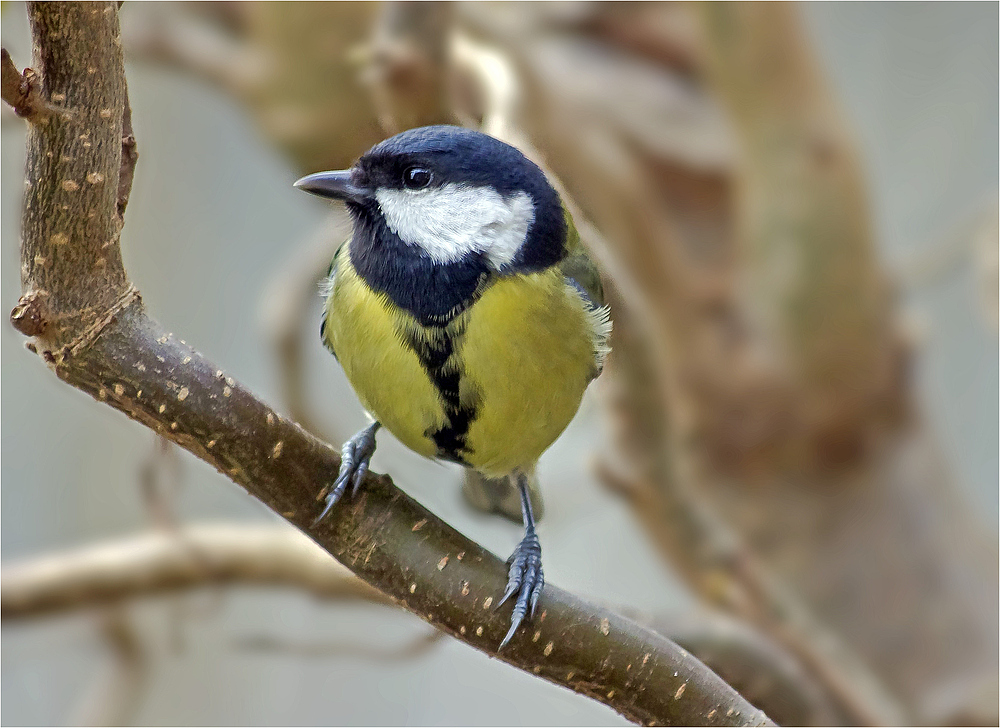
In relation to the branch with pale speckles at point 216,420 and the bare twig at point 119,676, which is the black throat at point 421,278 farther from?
the bare twig at point 119,676

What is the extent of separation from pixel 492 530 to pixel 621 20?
868mm

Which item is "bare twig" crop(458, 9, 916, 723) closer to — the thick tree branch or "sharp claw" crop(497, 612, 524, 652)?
the thick tree branch

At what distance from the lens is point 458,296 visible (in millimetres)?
691

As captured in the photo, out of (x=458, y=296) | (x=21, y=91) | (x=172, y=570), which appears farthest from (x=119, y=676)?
(x=21, y=91)

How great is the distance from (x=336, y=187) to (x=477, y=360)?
0.56 ft

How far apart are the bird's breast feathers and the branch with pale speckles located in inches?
3.3

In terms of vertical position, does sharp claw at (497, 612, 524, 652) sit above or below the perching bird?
below

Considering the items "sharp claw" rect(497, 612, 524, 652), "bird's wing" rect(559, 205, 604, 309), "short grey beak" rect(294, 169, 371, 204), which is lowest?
"sharp claw" rect(497, 612, 524, 652)

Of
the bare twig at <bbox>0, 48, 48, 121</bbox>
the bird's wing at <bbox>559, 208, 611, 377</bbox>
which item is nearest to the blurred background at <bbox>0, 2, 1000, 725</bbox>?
the bird's wing at <bbox>559, 208, 611, 377</bbox>

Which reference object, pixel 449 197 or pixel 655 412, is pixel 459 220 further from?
pixel 655 412

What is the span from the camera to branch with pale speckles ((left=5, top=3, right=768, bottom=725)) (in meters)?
0.48

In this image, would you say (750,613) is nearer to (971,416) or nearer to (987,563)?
(987,563)

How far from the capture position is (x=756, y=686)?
907 mm

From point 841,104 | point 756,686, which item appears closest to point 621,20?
point 841,104
